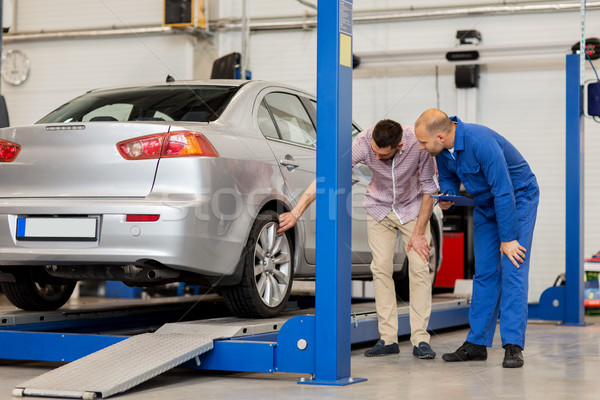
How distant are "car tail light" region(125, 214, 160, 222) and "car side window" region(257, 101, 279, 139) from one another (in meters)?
1.08

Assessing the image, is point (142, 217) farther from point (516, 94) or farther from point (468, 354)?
point (516, 94)

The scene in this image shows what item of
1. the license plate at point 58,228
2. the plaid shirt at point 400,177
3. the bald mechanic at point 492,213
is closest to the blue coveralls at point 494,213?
the bald mechanic at point 492,213

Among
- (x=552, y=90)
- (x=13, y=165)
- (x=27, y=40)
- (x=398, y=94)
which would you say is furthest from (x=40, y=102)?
(x=13, y=165)

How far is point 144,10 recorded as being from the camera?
12.9 m

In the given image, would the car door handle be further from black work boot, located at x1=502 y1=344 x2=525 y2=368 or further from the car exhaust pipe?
black work boot, located at x1=502 y1=344 x2=525 y2=368

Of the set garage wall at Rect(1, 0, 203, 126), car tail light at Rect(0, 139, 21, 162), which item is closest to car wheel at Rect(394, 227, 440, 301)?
car tail light at Rect(0, 139, 21, 162)

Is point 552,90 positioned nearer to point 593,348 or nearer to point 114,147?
point 593,348

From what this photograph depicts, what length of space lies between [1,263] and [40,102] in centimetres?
986

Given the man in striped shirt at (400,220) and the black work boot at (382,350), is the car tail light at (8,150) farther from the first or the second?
the black work boot at (382,350)

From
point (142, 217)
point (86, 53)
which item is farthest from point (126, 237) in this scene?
point (86, 53)

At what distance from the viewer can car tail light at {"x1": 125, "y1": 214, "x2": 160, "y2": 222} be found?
13.2 ft

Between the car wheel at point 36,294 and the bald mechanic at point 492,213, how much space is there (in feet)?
8.24

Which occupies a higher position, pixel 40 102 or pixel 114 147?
pixel 40 102

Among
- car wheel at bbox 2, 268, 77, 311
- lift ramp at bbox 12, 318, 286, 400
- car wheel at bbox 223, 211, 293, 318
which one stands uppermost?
car wheel at bbox 223, 211, 293, 318
